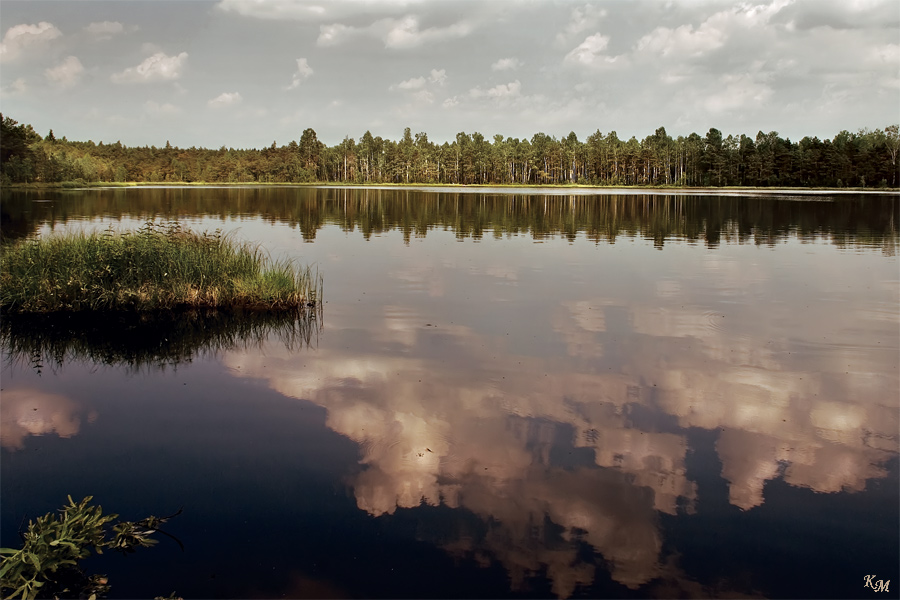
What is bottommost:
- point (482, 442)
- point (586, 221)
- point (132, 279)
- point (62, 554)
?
point (62, 554)

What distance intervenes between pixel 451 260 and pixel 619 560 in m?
24.6

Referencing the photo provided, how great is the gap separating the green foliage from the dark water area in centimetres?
25

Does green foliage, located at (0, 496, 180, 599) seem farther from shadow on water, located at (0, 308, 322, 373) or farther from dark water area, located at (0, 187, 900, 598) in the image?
shadow on water, located at (0, 308, 322, 373)

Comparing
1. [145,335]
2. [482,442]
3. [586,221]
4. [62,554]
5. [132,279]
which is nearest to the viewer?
[62,554]

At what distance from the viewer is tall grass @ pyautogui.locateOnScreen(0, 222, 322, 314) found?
2000 centimetres

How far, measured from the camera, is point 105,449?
35.8 feet

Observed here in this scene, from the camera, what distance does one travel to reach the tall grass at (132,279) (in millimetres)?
20000

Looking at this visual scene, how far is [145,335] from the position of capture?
18234mm

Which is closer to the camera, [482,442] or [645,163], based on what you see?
[482,442]

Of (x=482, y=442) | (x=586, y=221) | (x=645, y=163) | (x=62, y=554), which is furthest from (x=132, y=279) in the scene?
(x=645, y=163)

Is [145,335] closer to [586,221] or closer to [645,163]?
[586,221]

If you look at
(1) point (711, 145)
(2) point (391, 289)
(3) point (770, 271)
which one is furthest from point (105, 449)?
(1) point (711, 145)

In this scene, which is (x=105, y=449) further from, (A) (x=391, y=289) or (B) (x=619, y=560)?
(A) (x=391, y=289)

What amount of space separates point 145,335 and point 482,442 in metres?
11.5
